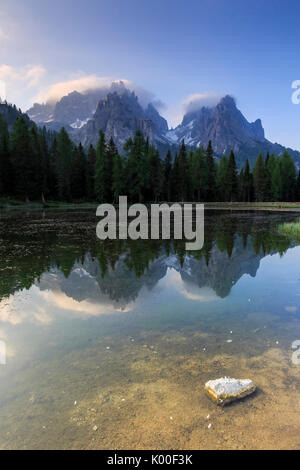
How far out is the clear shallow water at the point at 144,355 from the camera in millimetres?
3826

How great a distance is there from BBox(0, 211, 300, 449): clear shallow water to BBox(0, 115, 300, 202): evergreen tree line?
177ft

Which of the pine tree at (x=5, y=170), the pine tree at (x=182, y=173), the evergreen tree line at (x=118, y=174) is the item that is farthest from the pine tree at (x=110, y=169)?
the pine tree at (x=5, y=170)

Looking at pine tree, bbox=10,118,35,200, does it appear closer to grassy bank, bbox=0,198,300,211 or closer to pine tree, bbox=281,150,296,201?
grassy bank, bbox=0,198,300,211

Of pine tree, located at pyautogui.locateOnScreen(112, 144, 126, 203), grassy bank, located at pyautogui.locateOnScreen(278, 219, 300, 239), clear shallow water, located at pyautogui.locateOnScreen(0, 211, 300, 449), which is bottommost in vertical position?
clear shallow water, located at pyautogui.locateOnScreen(0, 211, 300, 449)

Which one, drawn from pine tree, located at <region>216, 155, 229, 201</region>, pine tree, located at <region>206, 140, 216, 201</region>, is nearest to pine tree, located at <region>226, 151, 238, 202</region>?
pine tree, located at <region>216, 155, 229, 201</region>

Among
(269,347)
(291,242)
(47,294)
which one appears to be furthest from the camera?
(291,242)

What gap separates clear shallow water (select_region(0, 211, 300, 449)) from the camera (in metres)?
3.83

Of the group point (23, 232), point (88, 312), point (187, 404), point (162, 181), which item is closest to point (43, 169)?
point (162, 181)

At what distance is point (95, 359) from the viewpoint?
558 centimetres

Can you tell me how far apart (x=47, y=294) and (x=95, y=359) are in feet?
14.9

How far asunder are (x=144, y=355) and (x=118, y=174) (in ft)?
208

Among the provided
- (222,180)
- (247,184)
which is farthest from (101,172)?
(247,184)

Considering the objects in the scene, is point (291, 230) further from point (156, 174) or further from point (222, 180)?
point (222, 180)

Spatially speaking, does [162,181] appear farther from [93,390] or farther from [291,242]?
[93,390]
